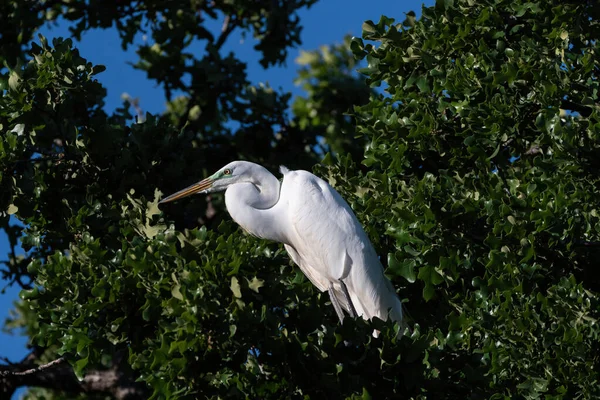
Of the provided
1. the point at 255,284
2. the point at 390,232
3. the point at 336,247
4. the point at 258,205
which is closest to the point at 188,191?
the point at 258,205

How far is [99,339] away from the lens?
6129mm

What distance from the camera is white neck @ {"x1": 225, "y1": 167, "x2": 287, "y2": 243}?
22.2 ft

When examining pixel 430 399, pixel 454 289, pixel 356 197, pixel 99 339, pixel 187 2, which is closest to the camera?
pixel 430 399

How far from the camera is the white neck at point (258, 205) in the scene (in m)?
6.77

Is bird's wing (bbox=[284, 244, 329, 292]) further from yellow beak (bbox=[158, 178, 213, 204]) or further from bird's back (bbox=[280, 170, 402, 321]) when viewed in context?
yellow beak (bbox=[158, 178, 213, 204])

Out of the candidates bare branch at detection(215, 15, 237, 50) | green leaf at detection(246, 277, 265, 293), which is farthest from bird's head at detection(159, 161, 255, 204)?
bare branch at detection(215, 15, 237, 50)

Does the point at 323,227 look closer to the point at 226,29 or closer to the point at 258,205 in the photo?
the point at 258,205

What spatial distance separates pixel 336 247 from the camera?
22.1 ft

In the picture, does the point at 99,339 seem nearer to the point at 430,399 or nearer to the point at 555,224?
the point at 430,399

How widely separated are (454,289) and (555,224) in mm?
795

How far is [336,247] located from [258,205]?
0.50 m

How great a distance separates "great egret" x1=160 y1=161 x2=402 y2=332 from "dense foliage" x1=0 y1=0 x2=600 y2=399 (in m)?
0.16

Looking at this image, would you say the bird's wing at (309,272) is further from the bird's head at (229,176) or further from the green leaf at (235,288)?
the green leaf at (235,288)

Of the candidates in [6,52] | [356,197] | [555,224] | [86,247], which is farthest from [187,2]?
[555,224]
